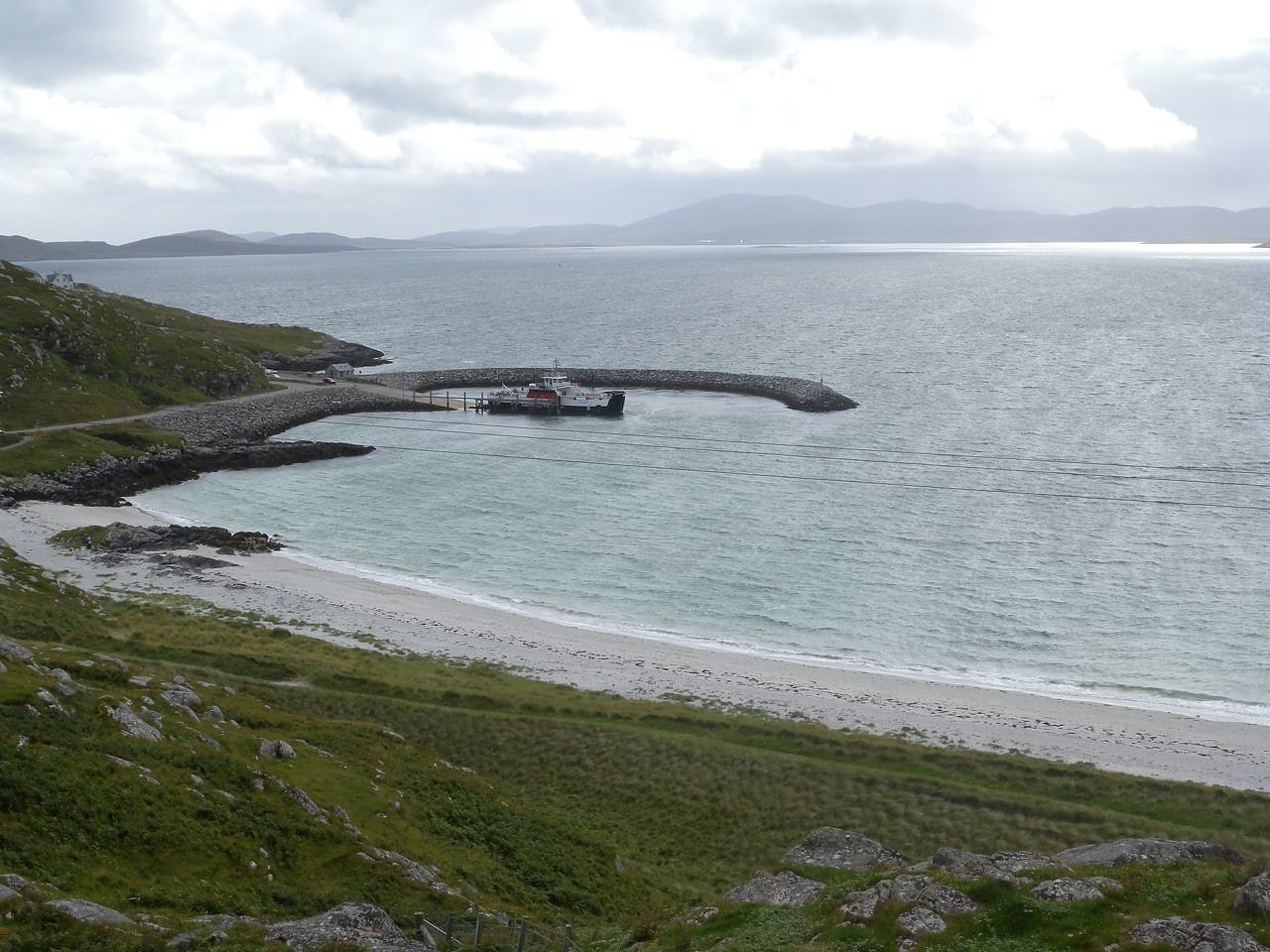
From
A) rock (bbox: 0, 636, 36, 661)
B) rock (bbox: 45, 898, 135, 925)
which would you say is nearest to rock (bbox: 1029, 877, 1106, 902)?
rock (bbox: 45, 898, 135, 925)

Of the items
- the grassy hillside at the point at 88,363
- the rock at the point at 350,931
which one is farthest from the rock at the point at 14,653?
the grassy hillside at the point at 88,363

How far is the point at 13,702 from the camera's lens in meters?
19.5

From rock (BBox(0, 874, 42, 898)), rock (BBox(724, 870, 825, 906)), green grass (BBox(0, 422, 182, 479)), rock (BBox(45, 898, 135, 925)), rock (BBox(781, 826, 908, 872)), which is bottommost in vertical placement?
rock (BBox(781, 826, 908, 872))

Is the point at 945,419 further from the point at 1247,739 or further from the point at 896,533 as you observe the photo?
the point at 1247,739

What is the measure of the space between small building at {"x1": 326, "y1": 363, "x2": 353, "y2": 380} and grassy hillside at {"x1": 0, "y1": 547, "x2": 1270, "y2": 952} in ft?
238

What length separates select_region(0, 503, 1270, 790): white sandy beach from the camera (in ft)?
103

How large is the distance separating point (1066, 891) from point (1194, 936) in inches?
84.5

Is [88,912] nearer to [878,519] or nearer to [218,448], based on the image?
[878,519]

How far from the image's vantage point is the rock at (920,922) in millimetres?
14555

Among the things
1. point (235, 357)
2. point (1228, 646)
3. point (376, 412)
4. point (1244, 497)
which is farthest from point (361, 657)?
point (235, 357)

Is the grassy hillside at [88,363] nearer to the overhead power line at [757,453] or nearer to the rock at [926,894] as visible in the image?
the overhead power line at [757,453]

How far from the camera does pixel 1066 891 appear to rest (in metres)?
15.1

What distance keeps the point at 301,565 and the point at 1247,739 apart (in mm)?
42071

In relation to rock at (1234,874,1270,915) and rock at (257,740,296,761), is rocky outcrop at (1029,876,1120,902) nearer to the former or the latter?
rock at (1234,874,1270,915)
